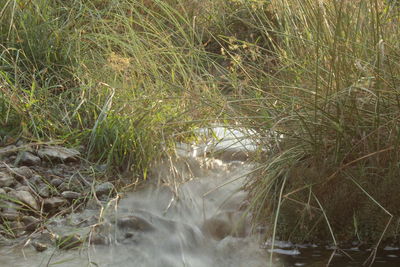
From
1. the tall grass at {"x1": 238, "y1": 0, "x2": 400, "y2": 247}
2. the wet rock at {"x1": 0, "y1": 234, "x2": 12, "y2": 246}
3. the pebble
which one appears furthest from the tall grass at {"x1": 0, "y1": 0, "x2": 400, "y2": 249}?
the wet rock at {"x1": 0, "y1": 234, "x2": 12, "y2": 246}

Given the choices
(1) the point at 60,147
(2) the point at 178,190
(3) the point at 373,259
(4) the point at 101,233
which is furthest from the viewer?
(1) the point at 60,147

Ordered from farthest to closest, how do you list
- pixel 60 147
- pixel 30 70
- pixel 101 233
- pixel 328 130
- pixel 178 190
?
1. pixel 30 70
2. pixel 60 147
3. pixel 178 190
4. pixel 101 233
5. pixel 328 130

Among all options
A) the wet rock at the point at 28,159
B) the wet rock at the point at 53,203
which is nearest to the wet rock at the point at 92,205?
the wet rock at the point at 53,203

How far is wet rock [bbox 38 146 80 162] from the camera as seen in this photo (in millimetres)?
3648

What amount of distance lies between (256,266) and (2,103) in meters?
1.82

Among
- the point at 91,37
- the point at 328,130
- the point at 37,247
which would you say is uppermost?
the point at 91,37

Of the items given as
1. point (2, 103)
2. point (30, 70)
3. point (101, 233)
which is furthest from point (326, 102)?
point (30, 70)

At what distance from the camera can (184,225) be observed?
3188 mm

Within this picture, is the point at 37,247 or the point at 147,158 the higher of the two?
the point at 147,158

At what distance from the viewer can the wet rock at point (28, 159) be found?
3.59 meters

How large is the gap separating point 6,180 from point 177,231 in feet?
2.90

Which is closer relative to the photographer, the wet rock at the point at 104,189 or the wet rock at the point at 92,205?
the wet rock at the point at 92,205

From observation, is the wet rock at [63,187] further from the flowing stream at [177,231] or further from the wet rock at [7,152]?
the wet rock at [7,152]

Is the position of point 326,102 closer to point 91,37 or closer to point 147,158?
point 147,158
